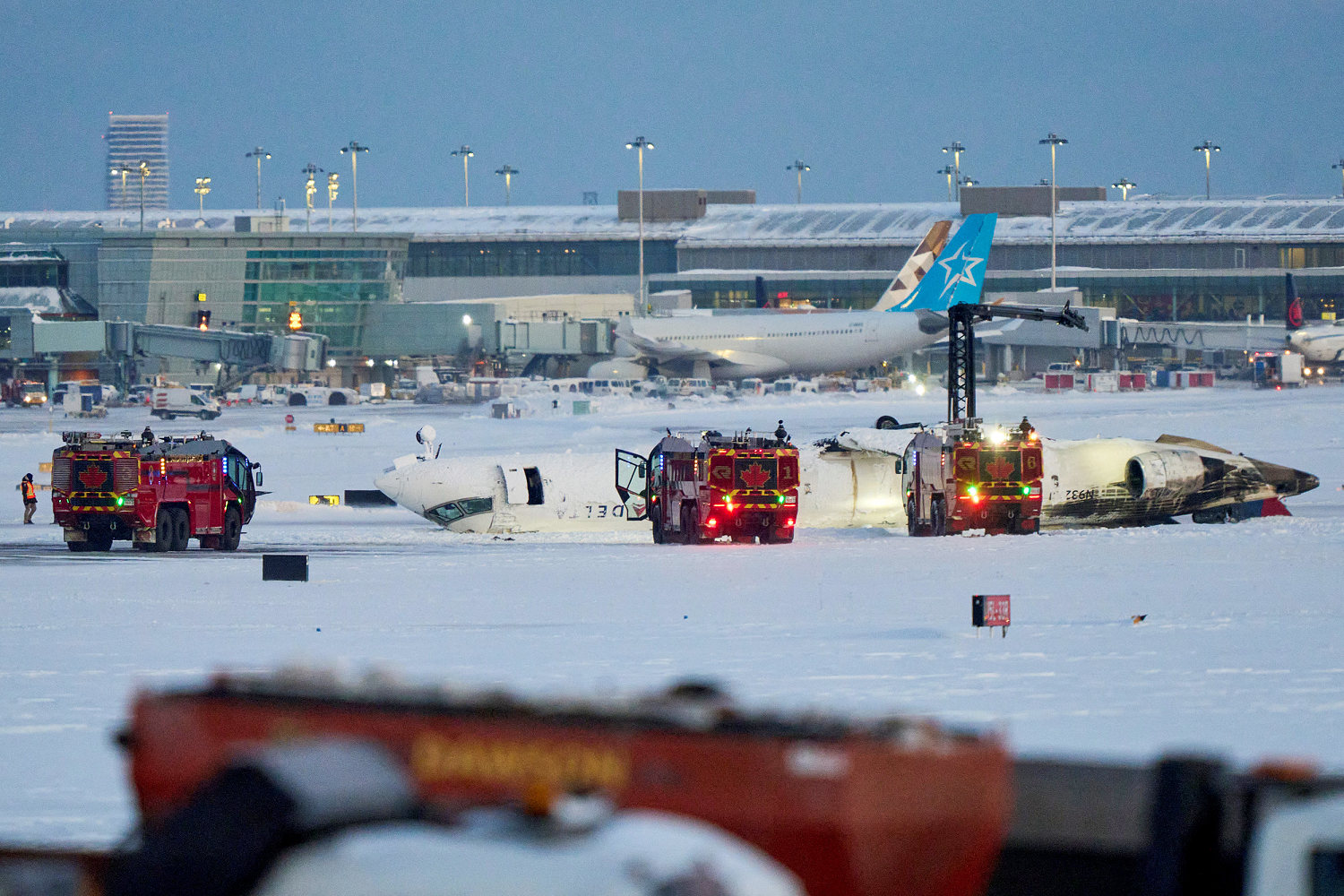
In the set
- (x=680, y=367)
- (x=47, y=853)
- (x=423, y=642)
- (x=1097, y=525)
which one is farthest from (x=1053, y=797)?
(x=680, y=367)

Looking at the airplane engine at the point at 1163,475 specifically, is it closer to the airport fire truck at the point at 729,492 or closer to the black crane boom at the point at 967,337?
the black crane boom at the point at 967,337

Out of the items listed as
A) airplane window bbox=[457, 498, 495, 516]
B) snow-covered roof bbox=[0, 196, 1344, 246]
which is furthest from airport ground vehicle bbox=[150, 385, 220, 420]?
airplane window bbox=[457, 498, 495, 516]

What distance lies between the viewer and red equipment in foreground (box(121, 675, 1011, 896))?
412cm

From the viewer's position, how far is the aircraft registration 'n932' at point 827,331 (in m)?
96.7

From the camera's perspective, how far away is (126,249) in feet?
375

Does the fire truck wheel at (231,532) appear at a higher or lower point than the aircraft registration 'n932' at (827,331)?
lower

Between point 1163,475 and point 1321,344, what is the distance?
2766 inches

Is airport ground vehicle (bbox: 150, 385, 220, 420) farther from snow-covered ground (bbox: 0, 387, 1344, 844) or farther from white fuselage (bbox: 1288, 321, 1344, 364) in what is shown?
white fuselage (bbox: 1288, 321, 1344, 364)

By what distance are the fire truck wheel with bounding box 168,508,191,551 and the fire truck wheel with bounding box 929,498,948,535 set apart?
665 inches

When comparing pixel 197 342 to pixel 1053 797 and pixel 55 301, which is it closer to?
pixel 55 301

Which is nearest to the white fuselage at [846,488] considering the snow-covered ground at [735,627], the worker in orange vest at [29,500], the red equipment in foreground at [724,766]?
the snow-covered ground at [735,627]

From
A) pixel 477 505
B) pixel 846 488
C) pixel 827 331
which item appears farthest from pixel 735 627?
pixel 827 331

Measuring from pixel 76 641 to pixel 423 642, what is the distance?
4369mm

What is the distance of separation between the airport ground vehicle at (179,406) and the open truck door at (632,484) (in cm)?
4581
